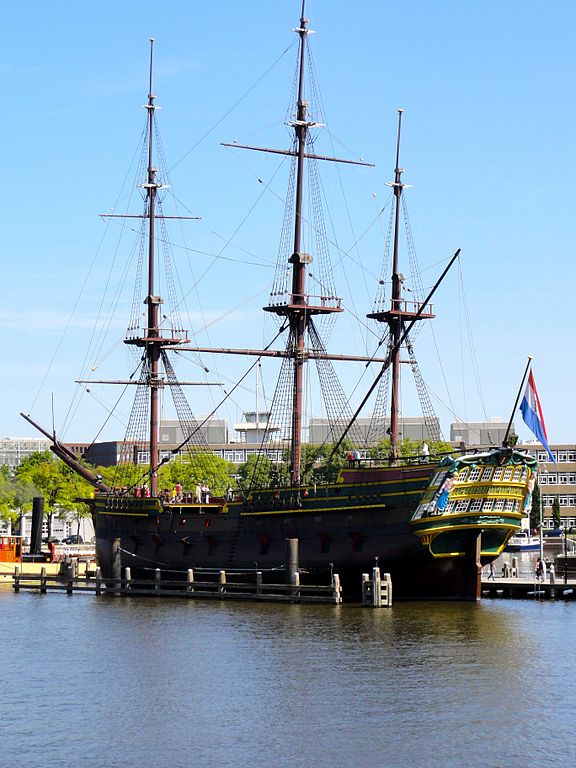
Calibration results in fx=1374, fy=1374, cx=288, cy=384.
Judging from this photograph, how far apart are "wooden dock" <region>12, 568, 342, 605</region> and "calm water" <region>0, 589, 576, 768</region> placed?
1127 millimetres

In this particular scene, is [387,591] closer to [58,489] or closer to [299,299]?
[299,299]

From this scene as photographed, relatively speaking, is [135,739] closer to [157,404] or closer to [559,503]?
[157,404]

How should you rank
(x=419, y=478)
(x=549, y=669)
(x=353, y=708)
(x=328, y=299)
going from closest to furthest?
(x=353, y=708) → (x=549, y=669) → (x=419, y=478) → (x=328, y=299)

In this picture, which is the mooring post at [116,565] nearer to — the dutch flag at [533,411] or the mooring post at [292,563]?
the mooring post at [292,563]

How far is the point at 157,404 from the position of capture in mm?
75250

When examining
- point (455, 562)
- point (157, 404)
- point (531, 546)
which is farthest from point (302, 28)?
point (531, 546)

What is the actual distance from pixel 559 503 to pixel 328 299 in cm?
8006

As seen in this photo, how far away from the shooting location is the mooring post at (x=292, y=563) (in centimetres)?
5697

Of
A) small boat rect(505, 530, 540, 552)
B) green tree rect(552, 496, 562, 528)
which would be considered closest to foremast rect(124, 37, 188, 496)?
small boat rect(505, 530, 540, 552)

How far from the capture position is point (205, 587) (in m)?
63.2

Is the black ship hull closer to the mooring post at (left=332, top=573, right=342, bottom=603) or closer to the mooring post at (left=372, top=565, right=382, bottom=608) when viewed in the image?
the mooring post at (left=332, top=573, right=342, bottom=603)

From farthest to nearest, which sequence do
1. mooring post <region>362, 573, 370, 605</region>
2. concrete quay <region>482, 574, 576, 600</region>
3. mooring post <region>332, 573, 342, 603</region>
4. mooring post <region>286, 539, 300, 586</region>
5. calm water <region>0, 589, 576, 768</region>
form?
concrete quay <region>482, 574, 576, 600</region>
mooring post <region>286, 539, 300, 586</region>
mooring post <region>332, 573, 342, 603</region>
mooring post <region>362, 573, 370, 605</region>
calm water <region>0, 589, 576, 768</region>

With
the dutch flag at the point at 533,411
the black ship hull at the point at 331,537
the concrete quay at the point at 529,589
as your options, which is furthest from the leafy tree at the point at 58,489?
the dutch flag at the point at 533,411

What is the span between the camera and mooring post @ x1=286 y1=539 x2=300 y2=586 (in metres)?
57.0
